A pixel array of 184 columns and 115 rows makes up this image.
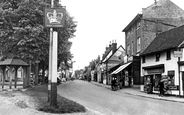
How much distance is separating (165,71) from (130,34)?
51.8 ft

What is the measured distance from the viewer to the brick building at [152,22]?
3391cm

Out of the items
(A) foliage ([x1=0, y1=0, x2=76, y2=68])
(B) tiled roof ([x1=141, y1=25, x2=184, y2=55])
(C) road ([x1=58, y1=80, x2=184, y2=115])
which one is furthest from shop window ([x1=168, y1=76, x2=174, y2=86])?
(A) foliage ([x1=0, y1=0, x2=76, y2=68])

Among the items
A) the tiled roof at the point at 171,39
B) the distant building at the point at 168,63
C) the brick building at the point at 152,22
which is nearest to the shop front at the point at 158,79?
the distant building at the point at 168,63

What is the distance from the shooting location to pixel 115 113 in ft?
38.5

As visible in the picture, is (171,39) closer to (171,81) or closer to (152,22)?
(171,81)

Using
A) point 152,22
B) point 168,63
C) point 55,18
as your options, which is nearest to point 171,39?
point 168,63

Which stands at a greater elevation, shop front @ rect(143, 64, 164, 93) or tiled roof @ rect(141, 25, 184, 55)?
tiled roof @ rect(141, 25, 184, 55)

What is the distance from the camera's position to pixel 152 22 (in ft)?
113

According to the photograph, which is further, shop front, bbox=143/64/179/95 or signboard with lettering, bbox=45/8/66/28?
shop front, bbox=143/64/179/95

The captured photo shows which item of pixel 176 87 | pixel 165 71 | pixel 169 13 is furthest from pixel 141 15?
pixel 176 87

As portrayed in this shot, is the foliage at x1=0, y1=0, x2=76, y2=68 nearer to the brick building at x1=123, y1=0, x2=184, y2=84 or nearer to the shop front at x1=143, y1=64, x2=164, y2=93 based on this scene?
the shop front at x1=143, y1=64, x2=164, y2=93

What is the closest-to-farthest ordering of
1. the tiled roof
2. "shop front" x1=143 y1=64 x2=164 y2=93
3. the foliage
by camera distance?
the foliage, the tiled roof, "shop front" x1=143 y1=64 x2=164 y2=93

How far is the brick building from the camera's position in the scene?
33906 mm

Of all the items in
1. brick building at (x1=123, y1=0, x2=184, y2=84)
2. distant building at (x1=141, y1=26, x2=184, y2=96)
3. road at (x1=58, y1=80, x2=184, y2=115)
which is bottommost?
road at (x1=58, y1=80, x2=184, y2=115)
